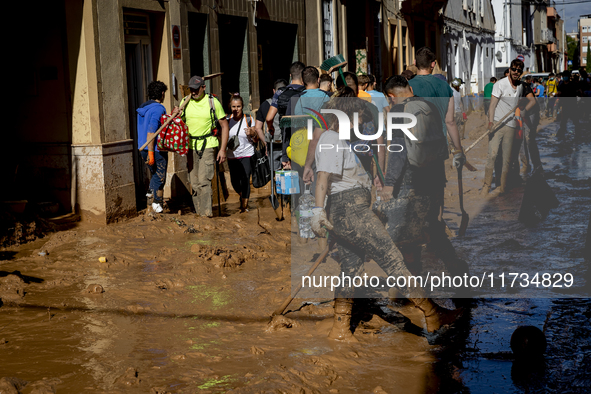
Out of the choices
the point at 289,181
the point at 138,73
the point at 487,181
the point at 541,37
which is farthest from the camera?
the point at 541,37

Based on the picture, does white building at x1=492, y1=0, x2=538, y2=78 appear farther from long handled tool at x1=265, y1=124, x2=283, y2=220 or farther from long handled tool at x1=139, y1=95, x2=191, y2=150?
long handled tool at x1=139, y1=95, x2=191, y2=150

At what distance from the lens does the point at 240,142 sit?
10.1m

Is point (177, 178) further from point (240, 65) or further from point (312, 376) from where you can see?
point (312, 376)

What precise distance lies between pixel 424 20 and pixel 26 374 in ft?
90.3

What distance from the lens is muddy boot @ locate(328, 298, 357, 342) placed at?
5.24 metres

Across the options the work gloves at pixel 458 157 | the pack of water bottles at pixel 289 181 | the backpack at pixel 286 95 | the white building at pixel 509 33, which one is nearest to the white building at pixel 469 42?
the white building at pixel 509 33

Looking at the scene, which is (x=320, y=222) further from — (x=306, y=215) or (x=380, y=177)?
(x=306, y=215)

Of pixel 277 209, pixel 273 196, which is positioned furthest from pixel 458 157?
pixel 277 209

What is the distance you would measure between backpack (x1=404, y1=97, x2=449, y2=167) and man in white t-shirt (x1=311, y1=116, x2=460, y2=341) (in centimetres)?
126

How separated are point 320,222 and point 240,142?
5305mm

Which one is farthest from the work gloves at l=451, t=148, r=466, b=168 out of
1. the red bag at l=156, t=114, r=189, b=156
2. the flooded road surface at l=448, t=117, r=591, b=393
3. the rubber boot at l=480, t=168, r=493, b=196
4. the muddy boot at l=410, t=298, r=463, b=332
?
the rubber boot at l=480, t=168, r=493, b=196

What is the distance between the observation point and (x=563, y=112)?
21.3 metres

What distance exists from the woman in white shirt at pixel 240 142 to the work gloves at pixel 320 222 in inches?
204

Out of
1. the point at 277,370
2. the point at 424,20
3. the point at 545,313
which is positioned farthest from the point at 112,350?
the point at 424,20
